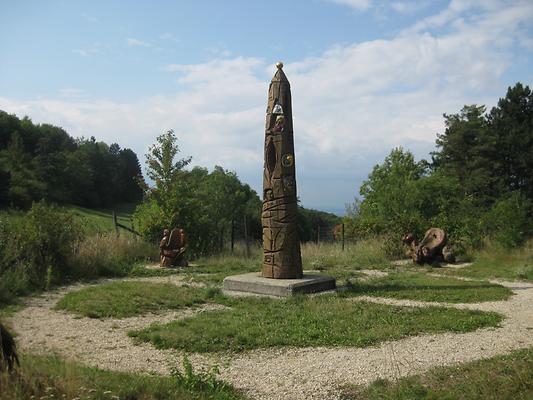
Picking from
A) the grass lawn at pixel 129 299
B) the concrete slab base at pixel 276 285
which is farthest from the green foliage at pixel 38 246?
the concrete slab base at pixel 276 285

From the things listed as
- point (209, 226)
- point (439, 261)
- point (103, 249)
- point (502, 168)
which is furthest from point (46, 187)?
point (502, 168)

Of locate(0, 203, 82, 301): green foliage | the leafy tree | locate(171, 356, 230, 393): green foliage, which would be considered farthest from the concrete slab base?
the leafy tree

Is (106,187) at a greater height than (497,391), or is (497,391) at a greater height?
(106,187)

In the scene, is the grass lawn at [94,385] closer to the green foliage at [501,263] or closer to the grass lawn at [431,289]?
the grass lawn at [431,289]

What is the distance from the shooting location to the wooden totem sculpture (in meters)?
11.3

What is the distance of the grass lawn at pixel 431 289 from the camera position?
1058 cm

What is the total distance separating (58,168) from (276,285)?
94.3ft

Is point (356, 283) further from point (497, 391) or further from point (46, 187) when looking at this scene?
point (46, 187)

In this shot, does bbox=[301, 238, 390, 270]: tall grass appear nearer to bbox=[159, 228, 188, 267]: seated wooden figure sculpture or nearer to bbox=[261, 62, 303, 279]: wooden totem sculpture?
bbox=[159, 228, 188, 267]: seated wooden figure sculpture

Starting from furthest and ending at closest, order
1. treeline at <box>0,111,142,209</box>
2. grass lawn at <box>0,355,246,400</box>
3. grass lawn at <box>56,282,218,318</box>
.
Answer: treeline at <box>0,111,142,209</box>, grass lawn at <box>56,282,218,318</box>, grass lawn at <box>0,355,246,400</box>

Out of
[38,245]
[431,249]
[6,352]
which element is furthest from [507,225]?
[6,352]

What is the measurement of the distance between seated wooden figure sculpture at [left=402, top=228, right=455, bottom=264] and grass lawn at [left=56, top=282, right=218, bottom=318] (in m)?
8.48

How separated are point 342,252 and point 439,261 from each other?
3.60 meters

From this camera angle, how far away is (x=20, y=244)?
1234 centimetres
